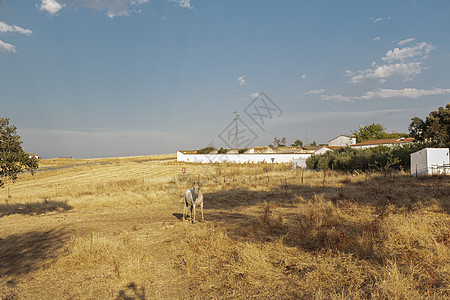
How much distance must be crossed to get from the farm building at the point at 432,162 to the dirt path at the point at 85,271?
20.2m

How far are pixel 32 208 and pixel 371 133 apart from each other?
101 meters

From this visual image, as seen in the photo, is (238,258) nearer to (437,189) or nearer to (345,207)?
(345,207)

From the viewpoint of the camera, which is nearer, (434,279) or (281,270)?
(434,279)

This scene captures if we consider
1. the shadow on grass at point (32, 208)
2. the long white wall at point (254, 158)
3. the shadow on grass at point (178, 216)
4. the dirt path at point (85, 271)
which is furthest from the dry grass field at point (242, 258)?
the long white wall at point (254, 158)

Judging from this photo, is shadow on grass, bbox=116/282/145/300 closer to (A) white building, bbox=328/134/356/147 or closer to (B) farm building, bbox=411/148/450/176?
(B) farm building, bbox=411/148/450/176

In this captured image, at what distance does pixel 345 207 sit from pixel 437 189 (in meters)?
6.69

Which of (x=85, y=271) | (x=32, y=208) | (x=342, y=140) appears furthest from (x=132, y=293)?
(x=342, y=140)

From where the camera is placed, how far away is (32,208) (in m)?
17.2

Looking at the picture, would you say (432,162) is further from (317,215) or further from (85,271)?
(85,271)

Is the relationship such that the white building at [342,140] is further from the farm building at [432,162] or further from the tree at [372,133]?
the farm building at [432,162]

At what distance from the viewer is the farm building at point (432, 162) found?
2106cm

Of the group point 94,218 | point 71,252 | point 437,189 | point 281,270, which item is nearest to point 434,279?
point 281,270

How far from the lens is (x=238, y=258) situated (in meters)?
6.50

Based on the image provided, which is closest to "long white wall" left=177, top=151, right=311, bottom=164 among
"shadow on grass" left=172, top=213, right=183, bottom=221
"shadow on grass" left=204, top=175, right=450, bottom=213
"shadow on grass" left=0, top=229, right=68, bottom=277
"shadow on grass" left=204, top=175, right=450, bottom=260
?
"shadow on grass" left=204, top=175, right=450, bottom=213
